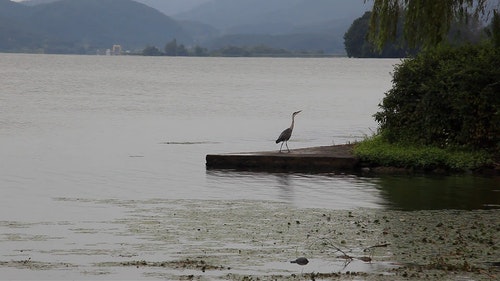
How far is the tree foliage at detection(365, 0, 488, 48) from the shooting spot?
2677cm

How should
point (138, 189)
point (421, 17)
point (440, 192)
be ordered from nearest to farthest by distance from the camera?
point (440, 192)
point (138, 189)
point (421, 17)

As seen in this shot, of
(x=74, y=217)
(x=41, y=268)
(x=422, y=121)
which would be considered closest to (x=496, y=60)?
(x=422, y=121)

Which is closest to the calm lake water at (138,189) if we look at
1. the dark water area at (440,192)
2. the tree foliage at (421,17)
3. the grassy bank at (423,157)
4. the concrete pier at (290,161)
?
the dark water area at (440,192)

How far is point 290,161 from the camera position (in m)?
26.0

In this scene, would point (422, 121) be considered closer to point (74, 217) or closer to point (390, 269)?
point (74, 217)

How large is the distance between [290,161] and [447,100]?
353 centimetres

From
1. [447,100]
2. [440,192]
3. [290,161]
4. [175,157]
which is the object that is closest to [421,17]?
[447,100]

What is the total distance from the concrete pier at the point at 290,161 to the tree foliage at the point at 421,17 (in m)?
3.10

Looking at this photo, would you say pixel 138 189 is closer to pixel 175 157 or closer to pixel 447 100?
pixel 447 100

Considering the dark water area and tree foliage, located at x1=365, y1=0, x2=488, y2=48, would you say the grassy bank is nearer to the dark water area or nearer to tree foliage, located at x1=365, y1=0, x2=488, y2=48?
the dark water area

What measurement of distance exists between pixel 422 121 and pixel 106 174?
689 centimetres

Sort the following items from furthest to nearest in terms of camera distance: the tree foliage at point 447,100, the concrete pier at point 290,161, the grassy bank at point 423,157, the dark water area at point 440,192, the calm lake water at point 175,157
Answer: the concrete pier at point 290,161 < the tree foliage at point 447,100 < the grassy bank at point 423,157 < the calm lake water at point 175,157 < the dark water area at point 440,192

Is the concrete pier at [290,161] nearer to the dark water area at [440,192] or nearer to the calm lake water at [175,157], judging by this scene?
the calm lake water at [175,157]

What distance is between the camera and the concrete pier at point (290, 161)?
84.4ft
